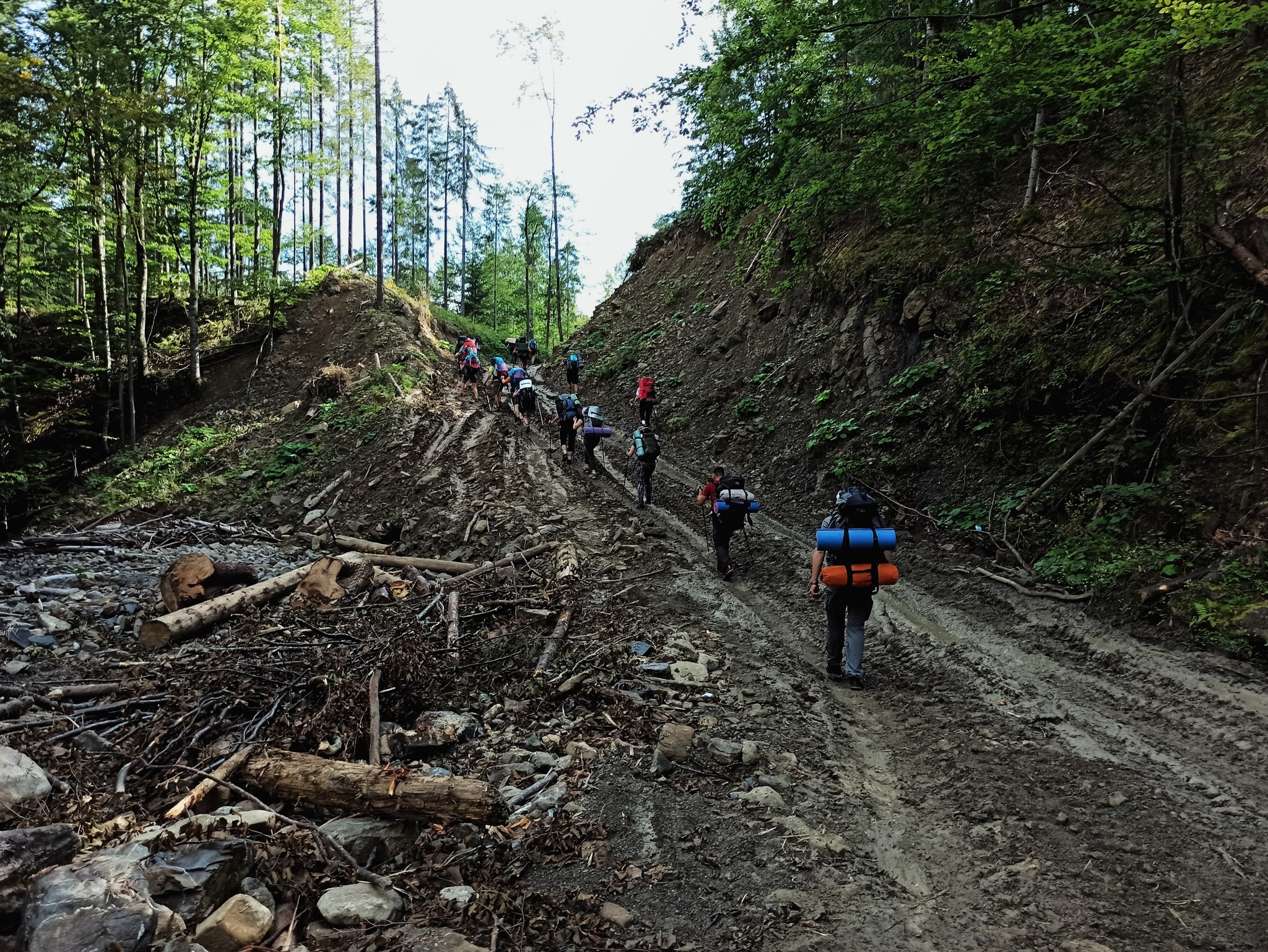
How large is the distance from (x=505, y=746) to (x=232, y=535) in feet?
36.7

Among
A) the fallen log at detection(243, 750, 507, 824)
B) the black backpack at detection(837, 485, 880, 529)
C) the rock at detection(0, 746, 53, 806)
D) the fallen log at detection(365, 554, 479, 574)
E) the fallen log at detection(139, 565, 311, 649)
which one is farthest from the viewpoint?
the fallen log at detection(365, 554, 479, 574)

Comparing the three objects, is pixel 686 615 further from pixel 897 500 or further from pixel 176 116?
pixel 176 116

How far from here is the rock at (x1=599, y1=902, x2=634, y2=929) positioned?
10.7ft

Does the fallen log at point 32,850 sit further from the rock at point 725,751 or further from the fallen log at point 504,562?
the fallen log at point 504,562

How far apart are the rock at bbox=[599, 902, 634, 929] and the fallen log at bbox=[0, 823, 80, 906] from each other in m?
2.90

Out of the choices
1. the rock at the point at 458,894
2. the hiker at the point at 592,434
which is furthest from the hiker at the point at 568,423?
the rock at the point at 458,894

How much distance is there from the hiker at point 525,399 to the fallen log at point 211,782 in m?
14.2

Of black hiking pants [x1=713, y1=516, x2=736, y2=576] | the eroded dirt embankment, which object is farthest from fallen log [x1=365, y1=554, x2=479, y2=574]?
black hiking pants [x1=713, y1=516, x2=736, y2=576]

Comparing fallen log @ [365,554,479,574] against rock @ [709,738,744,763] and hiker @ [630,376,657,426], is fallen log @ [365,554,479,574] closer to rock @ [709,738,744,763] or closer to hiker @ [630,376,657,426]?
rock @ [709,738,744,763]

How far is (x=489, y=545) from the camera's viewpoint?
1090cm

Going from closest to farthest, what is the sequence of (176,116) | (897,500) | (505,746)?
(505,746)
(897,500)
(176,116)

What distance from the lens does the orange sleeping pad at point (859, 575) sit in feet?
19.8

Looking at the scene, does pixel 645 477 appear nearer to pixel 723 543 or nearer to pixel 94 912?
pixel 723 543

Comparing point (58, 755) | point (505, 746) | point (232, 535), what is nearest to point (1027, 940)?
point (505, 746)
